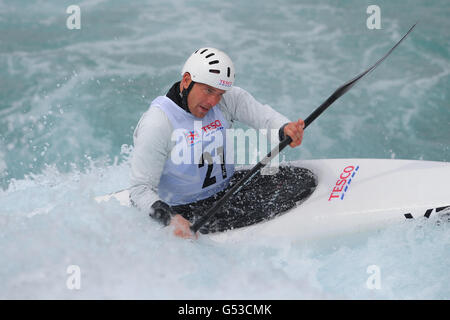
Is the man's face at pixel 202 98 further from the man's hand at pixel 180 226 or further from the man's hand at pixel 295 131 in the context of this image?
the man's hand at pixel 180 226

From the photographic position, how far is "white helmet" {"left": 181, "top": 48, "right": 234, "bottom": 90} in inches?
109

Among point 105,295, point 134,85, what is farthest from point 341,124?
point 105,295

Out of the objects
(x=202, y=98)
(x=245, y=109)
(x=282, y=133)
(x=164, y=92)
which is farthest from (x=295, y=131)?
(x=164, y=92)

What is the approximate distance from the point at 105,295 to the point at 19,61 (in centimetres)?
582

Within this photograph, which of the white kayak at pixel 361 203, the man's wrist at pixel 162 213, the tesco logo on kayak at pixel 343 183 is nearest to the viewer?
the man's wrist at pixel 162 213

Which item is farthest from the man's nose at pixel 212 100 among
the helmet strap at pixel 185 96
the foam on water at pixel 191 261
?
the foam on water at pixel 191 261

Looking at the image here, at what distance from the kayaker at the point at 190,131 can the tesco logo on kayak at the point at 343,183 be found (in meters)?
0.54

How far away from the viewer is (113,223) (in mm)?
3020

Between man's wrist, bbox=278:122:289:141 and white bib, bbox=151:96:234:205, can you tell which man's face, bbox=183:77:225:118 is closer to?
white bib, bbox=151:96:234:205

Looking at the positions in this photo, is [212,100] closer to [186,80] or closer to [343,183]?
[186,80]

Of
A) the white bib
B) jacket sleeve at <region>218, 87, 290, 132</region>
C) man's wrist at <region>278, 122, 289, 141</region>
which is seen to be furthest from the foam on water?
jacket sleeve at <region>218, 87, 290, 132</region>

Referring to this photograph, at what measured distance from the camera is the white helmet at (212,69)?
2.78 metres

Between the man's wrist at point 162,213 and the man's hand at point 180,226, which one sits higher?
the man's wrist at point 162,213
